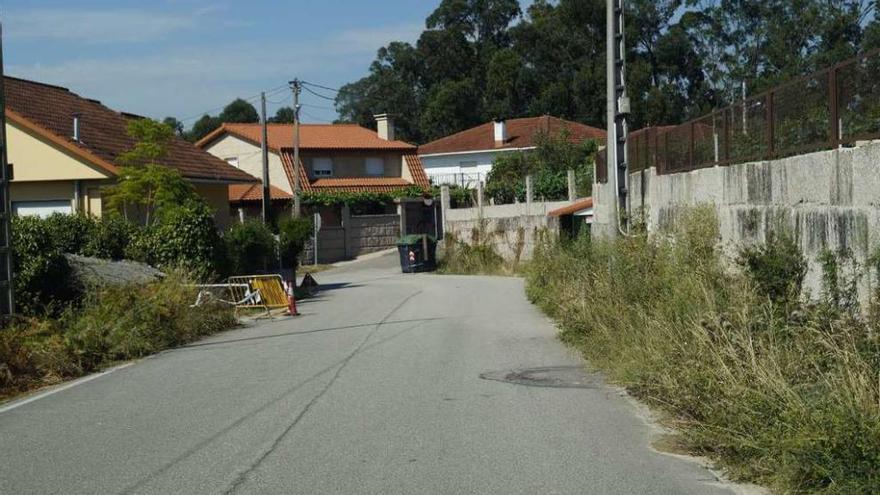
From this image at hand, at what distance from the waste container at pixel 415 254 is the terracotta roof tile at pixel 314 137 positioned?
1528 centimetres

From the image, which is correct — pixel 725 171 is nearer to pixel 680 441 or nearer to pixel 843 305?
pixel 843 305

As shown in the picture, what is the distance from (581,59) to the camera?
226 ft

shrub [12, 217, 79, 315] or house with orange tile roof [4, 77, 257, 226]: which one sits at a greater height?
house with orange tile roof [4, 77, 257, 226]

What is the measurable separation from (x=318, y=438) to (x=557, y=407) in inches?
104

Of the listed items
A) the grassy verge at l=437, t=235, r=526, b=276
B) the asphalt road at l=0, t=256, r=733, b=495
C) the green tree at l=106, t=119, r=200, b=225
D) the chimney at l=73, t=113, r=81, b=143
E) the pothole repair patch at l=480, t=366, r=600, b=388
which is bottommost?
the pothole repair patch at l=480, t=366, r=600, b=388

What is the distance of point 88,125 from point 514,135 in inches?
1324

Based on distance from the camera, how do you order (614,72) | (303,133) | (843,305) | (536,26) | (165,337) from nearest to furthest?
(843,305)
(165,337)
(614,72)
(303,133)
(536,26)

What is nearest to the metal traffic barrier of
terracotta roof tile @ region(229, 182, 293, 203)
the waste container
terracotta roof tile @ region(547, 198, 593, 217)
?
terracotta roof tile @ region(547, 198, 593, 217)

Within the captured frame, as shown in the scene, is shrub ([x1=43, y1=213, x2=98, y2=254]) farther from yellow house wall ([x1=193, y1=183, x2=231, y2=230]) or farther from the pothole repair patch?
the pothole repair patch

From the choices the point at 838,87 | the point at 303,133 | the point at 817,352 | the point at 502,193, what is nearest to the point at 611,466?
the point at 817,352

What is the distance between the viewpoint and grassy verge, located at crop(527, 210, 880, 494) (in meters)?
6.52

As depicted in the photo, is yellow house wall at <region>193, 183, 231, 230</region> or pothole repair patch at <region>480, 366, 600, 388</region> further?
yellow house wall at <region>193, 183, 231, 230</region>

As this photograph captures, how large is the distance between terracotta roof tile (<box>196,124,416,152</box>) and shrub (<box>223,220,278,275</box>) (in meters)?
26.3

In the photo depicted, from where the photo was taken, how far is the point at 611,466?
7578mm
